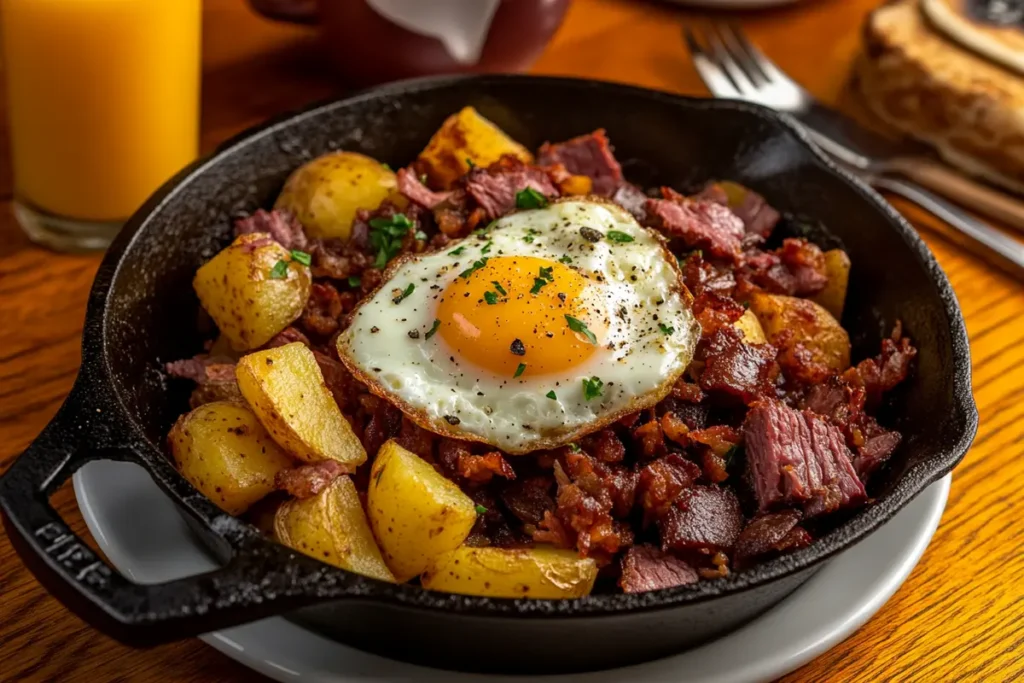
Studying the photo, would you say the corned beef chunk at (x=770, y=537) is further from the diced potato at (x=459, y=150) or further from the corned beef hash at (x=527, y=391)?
the diced potato at (x=459, y=150)

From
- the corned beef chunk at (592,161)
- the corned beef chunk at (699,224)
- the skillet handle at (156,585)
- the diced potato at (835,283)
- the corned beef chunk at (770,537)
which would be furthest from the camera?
the corned beef chunk at (592,161)

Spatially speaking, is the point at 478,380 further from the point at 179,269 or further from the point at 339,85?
the point at 339,85

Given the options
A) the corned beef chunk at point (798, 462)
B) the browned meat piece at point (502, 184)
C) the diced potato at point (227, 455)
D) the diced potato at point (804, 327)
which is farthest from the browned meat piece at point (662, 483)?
the browned meat piece at point (502, 184)

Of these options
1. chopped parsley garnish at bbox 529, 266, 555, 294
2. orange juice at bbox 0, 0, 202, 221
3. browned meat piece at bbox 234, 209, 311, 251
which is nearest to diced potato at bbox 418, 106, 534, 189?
browned meat piece at bbox 234, 209, 311, 251

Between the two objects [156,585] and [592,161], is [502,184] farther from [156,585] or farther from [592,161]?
[156,585]

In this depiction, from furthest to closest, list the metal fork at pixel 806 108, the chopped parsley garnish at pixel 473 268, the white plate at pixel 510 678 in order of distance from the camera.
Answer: the metal fork at pixel 806 108 < the chopped parsley garnish at pixel 473 268 < the white plate at pixel 510 678

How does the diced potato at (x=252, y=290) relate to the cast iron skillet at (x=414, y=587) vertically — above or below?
below

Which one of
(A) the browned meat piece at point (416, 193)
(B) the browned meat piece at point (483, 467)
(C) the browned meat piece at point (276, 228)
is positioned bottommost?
(C) the browned meat piece at point (276, 228)

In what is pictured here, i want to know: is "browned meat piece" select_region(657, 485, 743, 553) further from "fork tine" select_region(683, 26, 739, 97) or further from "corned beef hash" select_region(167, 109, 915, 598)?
"fork tine" select_region(683, 26, 739, 97)

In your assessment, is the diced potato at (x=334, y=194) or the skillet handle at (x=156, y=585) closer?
the skillet handle at (x=156, y=585)
